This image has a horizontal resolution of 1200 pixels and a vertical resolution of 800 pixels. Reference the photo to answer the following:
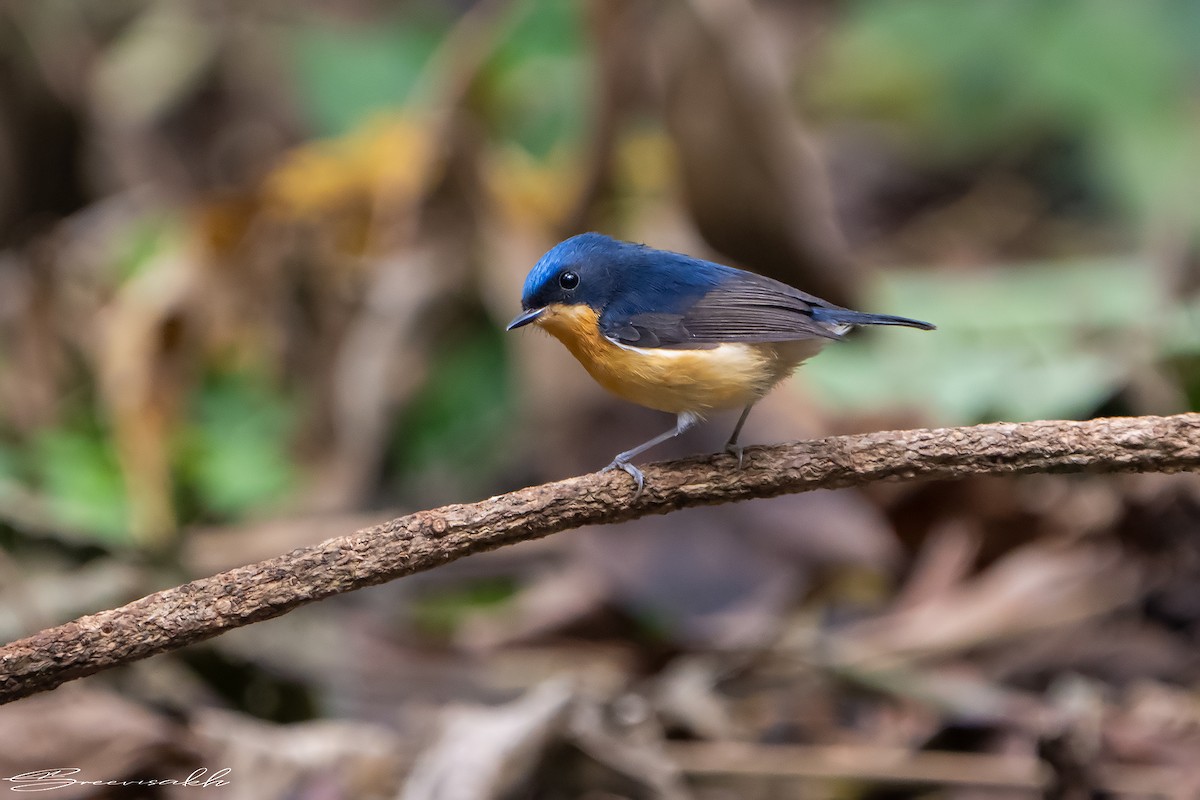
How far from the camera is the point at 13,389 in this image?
545cm

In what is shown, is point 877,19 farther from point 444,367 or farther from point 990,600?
point 990,600

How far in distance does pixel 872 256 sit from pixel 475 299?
3.32 meters

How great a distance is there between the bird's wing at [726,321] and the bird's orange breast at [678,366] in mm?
26

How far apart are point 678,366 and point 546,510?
71 centimetres

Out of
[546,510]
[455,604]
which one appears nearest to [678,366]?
[546,510]

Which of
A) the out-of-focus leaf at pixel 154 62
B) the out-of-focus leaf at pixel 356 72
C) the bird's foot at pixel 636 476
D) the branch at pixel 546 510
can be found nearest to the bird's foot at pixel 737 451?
the branch at pixel 546 510

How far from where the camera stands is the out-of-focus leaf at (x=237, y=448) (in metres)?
5.09

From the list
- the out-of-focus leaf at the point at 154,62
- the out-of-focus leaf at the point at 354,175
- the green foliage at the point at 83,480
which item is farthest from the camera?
the out-of-focus leaf at the point at 154,62

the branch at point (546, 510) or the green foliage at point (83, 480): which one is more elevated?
the branch at point (546, 510)

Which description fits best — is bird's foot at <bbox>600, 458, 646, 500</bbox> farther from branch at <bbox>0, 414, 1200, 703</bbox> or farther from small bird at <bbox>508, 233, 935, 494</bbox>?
small bird at <bbox>508, 233, 935, 494</bbox>

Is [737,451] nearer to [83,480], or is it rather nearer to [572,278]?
[572,278]

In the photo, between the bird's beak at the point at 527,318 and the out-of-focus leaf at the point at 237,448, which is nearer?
the bird's beak at the point at 527,318

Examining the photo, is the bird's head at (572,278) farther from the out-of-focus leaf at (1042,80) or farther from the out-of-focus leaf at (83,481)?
the out-of-focus leaf at (1042,80)

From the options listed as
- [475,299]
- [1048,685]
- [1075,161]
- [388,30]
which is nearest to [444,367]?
[475,299]
